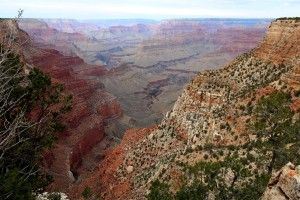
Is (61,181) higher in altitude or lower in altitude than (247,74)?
lower

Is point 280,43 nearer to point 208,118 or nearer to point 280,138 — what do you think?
point 208,118

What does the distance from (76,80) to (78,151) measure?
28.3 meters

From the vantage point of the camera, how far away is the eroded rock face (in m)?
10.3

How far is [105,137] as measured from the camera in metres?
66.2

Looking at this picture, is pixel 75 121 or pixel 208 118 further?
pixel 75 121

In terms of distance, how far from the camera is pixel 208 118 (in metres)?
30.4

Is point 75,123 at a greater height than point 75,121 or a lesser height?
lesser

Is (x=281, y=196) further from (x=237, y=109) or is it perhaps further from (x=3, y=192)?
(x=237, y=109)

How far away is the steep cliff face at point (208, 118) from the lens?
26.5m

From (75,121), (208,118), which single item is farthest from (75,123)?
(208,118)

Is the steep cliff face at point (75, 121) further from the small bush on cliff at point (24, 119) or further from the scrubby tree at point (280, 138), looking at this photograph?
the scrubby tree at point (280, 138)

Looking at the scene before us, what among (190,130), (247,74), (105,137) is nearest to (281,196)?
(190,130)

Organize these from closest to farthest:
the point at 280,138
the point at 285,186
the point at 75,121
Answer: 1. the point at 285,186
2. the point at 280,138
3. the point at 75,121

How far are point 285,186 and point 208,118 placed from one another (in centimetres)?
1989
